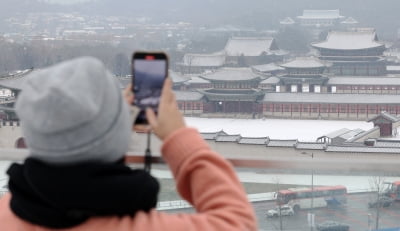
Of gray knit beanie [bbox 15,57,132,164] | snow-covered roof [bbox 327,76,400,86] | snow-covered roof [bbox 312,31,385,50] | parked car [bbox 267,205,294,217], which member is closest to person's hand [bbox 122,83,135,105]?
gray knit beanie [bbox 15,57,132,164]

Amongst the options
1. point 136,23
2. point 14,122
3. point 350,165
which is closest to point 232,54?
point 14,122

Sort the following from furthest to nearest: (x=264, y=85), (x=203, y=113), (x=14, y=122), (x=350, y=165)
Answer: (x=264, y=85) < (x=203, y=113) < (x=14, y=122) < (x=350, y=165)

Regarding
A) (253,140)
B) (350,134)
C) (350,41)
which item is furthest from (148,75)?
(350,41)

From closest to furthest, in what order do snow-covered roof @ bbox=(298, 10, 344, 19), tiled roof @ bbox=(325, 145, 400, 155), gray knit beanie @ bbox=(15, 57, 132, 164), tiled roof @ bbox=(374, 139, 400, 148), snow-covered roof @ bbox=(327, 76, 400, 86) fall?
gray knit beanie @ bbox=(15, 57, 132, 164) → tiled roof @ bbox=(325, 145, 400, 155) → tiled roof @ bbox=(374, 139, 400, 148) → snow-covered roof @ bbox=(327, 76, 400, 86) → snow-covered roof @ bbox=(298, 10, 344, 19)

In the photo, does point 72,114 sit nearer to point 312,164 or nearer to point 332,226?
point 312,164

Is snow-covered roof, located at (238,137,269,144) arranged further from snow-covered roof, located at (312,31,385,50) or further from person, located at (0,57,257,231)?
snow-covered roof, located at (312,31,385,50)

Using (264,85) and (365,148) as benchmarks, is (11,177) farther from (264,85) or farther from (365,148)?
(264,85)
